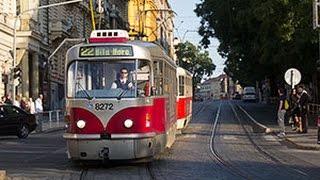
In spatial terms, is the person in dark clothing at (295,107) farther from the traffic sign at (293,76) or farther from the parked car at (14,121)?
the parked car at (14,121)

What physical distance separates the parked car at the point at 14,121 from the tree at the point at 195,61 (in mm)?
114333

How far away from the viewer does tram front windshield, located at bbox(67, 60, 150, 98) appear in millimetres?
16188

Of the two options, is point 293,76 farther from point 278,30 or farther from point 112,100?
point 112,100

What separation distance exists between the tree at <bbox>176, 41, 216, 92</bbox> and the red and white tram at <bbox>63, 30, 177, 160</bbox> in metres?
127

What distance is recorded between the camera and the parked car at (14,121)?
95.0ft

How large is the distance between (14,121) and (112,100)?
14.3 metres

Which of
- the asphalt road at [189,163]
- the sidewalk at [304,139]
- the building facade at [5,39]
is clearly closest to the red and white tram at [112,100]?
the asphalt road at [189,163]

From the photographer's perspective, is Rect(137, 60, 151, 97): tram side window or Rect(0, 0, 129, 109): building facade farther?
Rect(0, 0, 129, 109): building facade

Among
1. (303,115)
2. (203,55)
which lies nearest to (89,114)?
(303,115)

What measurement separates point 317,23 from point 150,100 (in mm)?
9252

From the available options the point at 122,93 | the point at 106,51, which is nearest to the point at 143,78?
the point at 122,93

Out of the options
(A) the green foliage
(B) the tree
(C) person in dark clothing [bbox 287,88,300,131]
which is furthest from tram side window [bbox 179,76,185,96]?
(B) the tree

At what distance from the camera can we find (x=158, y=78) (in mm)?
17438

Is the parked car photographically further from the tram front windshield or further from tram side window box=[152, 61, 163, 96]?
the tram front windshield
